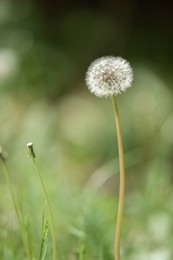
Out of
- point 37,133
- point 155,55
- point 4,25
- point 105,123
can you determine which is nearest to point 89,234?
point 37,133

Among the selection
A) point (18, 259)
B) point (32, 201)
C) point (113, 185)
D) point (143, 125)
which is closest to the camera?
point (18, 259)

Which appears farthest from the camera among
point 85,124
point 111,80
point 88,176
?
point 85,124

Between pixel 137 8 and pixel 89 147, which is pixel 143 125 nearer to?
pixel 89 147

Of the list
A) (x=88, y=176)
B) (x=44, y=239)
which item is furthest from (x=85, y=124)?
(x=44, y=239)

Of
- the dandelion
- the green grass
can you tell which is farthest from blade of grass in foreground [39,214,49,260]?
the dandelion

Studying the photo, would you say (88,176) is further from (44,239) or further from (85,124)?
(44,239)

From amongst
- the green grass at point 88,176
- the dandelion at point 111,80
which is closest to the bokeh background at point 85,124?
the green grass at point 88,176
